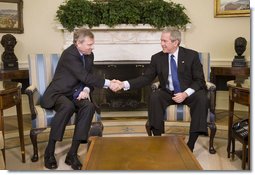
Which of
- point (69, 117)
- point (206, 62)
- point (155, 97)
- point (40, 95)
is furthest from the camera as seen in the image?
point (206, 62)

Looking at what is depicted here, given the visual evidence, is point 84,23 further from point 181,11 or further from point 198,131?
point 198,131

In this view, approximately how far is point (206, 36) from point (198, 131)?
1.11m

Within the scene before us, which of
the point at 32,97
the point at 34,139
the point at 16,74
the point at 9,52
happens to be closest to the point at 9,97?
the point at 32,97

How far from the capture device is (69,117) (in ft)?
6.21

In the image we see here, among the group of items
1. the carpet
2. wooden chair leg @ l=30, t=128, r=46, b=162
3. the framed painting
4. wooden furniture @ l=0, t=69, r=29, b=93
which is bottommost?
the carpet

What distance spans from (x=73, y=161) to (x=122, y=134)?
1.77 feet

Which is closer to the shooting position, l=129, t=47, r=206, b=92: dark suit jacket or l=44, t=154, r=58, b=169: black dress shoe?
l=44, t=154, r=58, b=169: black dress shoe

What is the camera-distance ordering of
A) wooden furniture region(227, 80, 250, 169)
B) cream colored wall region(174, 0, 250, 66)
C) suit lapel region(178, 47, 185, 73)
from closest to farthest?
1. wooden furniture region(227, 80, 250, 169)
2. suit lapel region(178, 47, 185, 73)
3. cream colored wall region(174, 0, 250, 66)

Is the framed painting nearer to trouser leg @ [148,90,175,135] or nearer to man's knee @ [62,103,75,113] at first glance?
man's knee @ [62,103,75,113]

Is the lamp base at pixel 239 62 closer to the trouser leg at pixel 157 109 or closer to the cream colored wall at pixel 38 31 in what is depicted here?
the trouser leg at pixel 157 109

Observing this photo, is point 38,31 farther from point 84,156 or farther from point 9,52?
point 84,156

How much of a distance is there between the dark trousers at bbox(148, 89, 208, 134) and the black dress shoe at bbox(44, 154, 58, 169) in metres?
0.60

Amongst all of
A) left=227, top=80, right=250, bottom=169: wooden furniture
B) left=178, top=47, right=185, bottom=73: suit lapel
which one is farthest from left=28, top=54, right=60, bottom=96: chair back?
left=227, top=80, right=250, bottom=169: wooden furniture

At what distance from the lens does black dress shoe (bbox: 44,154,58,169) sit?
6.13 ft
